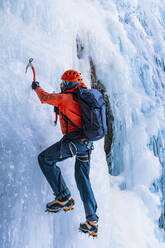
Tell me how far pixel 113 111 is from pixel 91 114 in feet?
12.5

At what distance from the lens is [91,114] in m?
1.89

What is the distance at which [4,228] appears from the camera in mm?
1885

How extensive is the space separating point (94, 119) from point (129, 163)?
4269 millimetres

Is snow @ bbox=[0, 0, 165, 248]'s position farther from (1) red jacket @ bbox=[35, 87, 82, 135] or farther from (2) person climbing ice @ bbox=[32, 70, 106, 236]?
(1) red jacket @ bbox=[35, 87, 82, 135]

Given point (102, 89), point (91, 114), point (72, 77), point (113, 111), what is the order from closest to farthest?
1. point (91, 114)
2. point (72, 77)
3. point (102, 89)
4. point (113, 111)

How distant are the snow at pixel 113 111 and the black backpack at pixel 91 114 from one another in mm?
630

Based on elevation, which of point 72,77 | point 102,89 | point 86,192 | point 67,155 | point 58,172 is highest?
point 102,89

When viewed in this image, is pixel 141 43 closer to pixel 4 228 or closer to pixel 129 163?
pixel 129 163

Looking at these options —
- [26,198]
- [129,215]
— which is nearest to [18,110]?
[26,198]

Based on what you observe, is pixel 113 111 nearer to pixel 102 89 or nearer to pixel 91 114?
pixel 102 89

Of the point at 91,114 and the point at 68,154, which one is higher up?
the point at 91,114

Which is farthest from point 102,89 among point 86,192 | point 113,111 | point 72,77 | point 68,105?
point 86,192

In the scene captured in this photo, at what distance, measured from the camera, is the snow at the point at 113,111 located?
2133mm

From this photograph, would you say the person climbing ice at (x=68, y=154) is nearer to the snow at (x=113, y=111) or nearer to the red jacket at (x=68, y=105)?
the red jacket at (x=68, y=105)
